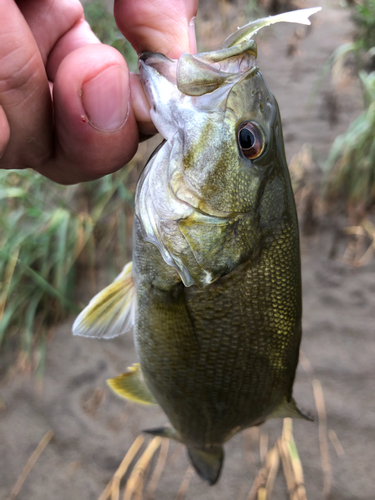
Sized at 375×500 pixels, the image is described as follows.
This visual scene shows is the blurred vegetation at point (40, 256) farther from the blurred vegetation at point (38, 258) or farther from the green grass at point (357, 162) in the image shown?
the green grass at point (357, 162)

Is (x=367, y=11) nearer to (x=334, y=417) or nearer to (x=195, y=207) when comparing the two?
(x=334, y=417)

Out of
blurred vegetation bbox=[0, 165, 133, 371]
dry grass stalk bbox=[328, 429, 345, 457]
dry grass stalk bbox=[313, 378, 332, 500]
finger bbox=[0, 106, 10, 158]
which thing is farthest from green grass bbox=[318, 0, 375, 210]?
finger bbox=[0, 106, 10, 158]

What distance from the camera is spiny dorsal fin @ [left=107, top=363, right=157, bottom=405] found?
52.4 inches

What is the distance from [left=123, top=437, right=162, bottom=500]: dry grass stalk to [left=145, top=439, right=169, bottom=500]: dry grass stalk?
0.04 meters

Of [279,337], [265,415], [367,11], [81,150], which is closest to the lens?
[81,150]

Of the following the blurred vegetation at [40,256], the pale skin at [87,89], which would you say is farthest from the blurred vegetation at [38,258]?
the pale skin at [87,89]

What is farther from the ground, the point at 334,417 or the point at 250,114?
the point at 250,114

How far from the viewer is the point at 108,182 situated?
2.99 meters

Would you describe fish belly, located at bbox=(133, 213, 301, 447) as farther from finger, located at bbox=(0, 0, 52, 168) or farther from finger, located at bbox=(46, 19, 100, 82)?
finger, located at bbox=(46, 19, 100, 82)

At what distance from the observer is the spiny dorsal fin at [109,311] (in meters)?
1.15

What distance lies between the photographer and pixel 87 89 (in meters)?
0.85

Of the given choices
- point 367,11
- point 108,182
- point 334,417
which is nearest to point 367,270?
point 334,417

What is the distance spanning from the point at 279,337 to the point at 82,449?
1.77m

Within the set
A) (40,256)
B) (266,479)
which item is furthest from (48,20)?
(266,479)
